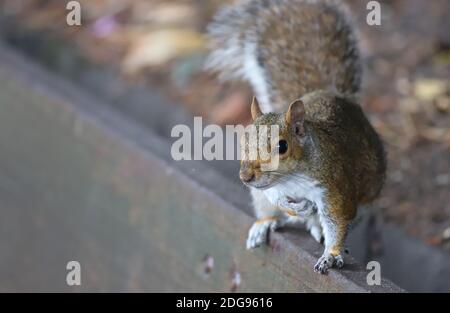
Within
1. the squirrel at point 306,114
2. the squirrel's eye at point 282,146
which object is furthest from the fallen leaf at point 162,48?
the squirrel's eye at point 282,146

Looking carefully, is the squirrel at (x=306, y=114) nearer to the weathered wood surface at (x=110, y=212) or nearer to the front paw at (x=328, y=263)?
the front paw at (x=328, y=263)

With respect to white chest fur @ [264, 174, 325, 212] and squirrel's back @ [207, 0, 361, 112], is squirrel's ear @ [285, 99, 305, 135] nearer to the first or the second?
white chest fur @ [264, 174, 325, 212]

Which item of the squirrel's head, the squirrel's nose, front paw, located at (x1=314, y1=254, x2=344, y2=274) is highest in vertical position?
the squirrel's head

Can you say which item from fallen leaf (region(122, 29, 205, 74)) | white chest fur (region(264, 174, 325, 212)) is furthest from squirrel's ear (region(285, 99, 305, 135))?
fallen leaf (region(122, 29, 205, 74))

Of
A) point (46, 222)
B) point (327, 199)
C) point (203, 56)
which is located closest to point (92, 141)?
point (46, 222)

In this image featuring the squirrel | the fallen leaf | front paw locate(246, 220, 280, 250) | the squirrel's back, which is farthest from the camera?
the fallen leaf

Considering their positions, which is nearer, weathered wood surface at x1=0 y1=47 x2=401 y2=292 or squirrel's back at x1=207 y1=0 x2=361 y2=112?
weathered wood surface at x1=0 y1=47 x2=401 y2=292

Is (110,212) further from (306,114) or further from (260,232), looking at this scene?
(306,114)

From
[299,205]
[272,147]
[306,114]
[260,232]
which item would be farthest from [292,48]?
[272,147]

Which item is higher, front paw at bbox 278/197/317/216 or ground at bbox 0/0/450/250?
ground at bbox 0/0/450/250
